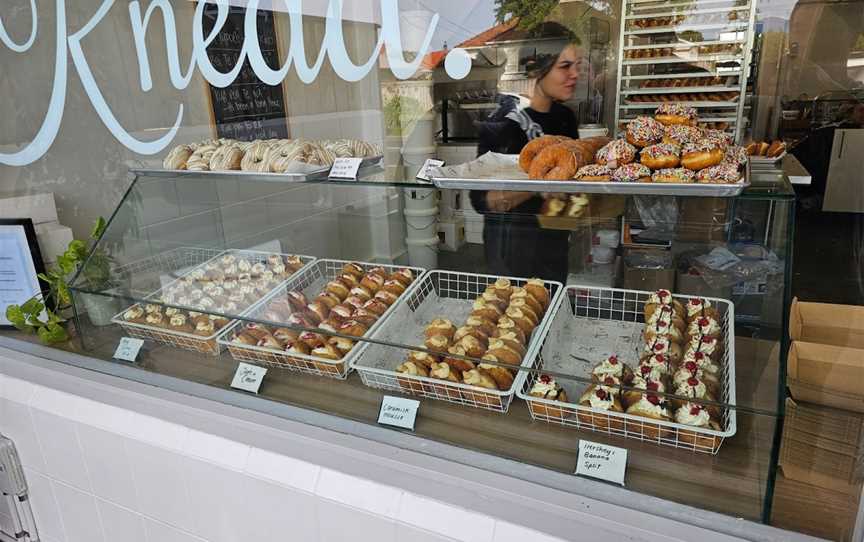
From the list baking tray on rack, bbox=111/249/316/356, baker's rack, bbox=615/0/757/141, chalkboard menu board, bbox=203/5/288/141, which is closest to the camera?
baking tray on rack, bbox=111/249/316/356

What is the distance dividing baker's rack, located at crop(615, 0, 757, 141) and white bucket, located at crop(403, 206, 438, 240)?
2.39 meters

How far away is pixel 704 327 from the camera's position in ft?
3.51

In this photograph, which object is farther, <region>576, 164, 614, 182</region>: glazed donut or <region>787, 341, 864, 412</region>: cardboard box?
<region>576, 164, 614, 182</region>: glazed donut

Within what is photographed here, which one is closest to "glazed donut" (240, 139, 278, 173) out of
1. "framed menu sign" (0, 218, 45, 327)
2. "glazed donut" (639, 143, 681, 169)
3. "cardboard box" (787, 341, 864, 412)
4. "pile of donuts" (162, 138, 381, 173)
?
"pile of donuts" (162, 138, 381, 173)

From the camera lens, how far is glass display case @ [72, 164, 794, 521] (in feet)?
2.74

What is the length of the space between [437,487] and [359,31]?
1234mm

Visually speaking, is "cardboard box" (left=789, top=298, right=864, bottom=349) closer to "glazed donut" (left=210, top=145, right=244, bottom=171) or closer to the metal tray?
the metal tray

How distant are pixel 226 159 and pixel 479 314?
789mm

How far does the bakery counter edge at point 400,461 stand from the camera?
0.76 meters

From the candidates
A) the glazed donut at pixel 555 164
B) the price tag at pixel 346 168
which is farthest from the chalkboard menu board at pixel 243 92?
the glazed donut at pixel 555 164

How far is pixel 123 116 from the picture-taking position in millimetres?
1697

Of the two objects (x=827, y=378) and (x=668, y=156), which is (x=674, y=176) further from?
(x=827, y=378)

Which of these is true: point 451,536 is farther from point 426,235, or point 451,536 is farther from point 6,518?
point 6,518

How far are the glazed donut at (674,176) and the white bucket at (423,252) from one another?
0.58m
